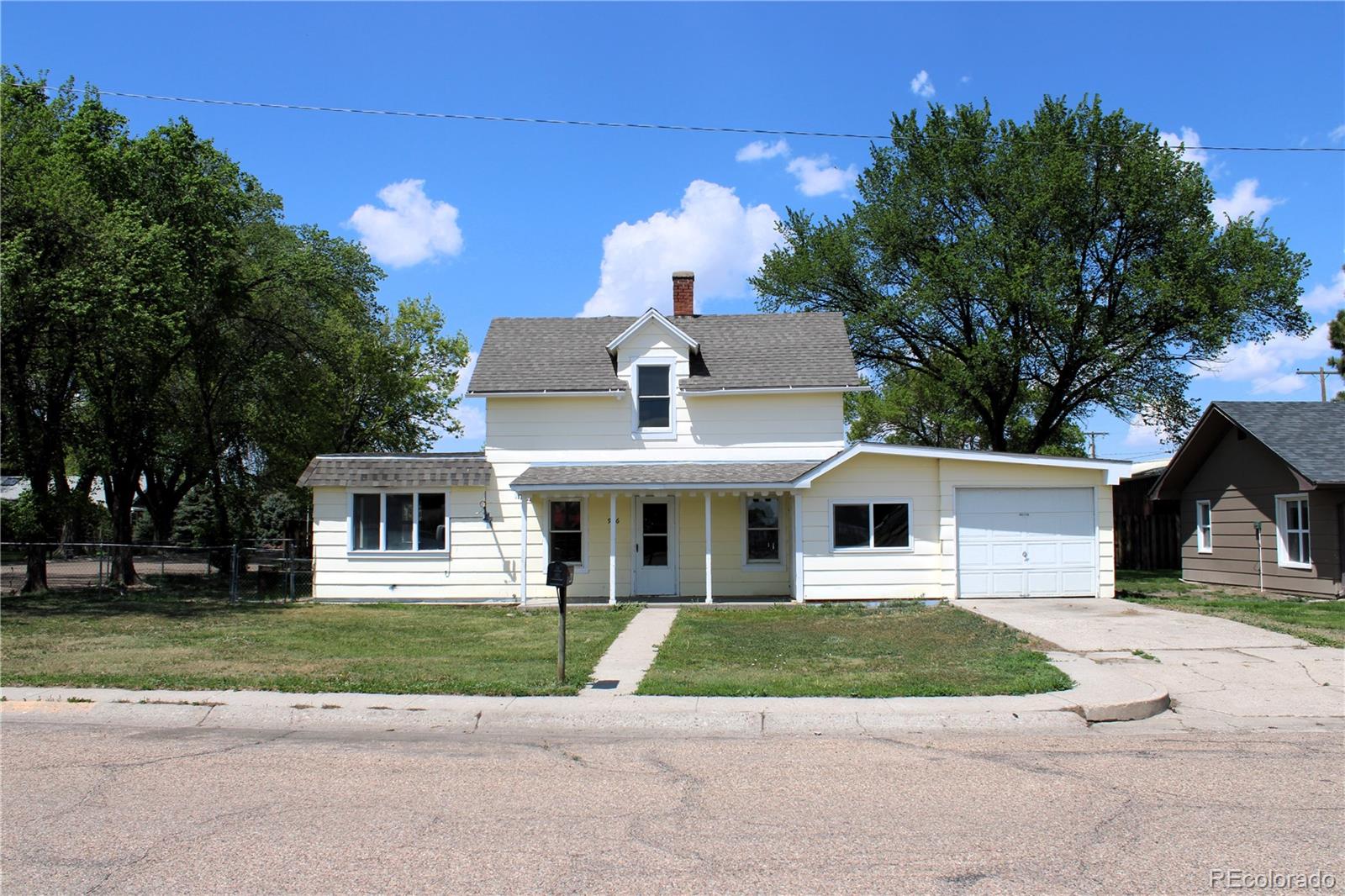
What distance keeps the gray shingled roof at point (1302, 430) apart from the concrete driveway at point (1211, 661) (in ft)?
19.6

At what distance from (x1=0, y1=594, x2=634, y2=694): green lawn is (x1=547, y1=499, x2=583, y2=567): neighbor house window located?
203cm

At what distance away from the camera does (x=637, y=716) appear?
915 centimetres

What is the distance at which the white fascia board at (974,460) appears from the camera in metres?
19.5

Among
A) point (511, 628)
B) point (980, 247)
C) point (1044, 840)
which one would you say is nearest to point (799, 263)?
point (980, 247)

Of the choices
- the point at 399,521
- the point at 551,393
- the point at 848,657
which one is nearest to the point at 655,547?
the point at 551,393

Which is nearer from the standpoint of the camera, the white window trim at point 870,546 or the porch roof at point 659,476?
the porch roof at point 659,476

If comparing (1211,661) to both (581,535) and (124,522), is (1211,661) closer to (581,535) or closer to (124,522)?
(581,535)

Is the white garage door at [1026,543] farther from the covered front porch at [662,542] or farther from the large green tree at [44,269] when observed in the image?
the large green tree at [44,269]

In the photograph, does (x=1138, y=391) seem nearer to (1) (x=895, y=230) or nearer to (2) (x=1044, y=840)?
(1) (x=895, y=230)

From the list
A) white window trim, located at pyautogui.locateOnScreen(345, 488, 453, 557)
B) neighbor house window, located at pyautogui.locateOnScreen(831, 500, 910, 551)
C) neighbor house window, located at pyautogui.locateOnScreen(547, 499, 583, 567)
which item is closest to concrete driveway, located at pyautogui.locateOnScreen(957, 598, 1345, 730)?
neighbor house window, located at pyautogui.locateOnScreen(831, 500, 910, 551)

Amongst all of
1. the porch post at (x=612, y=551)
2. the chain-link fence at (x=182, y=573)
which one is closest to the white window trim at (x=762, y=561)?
the porch post at (x=612, y=551)

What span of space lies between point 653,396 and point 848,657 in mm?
10679

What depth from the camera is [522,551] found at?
21.0 metres

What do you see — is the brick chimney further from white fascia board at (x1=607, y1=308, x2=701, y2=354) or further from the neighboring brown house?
the neighboring brown house
